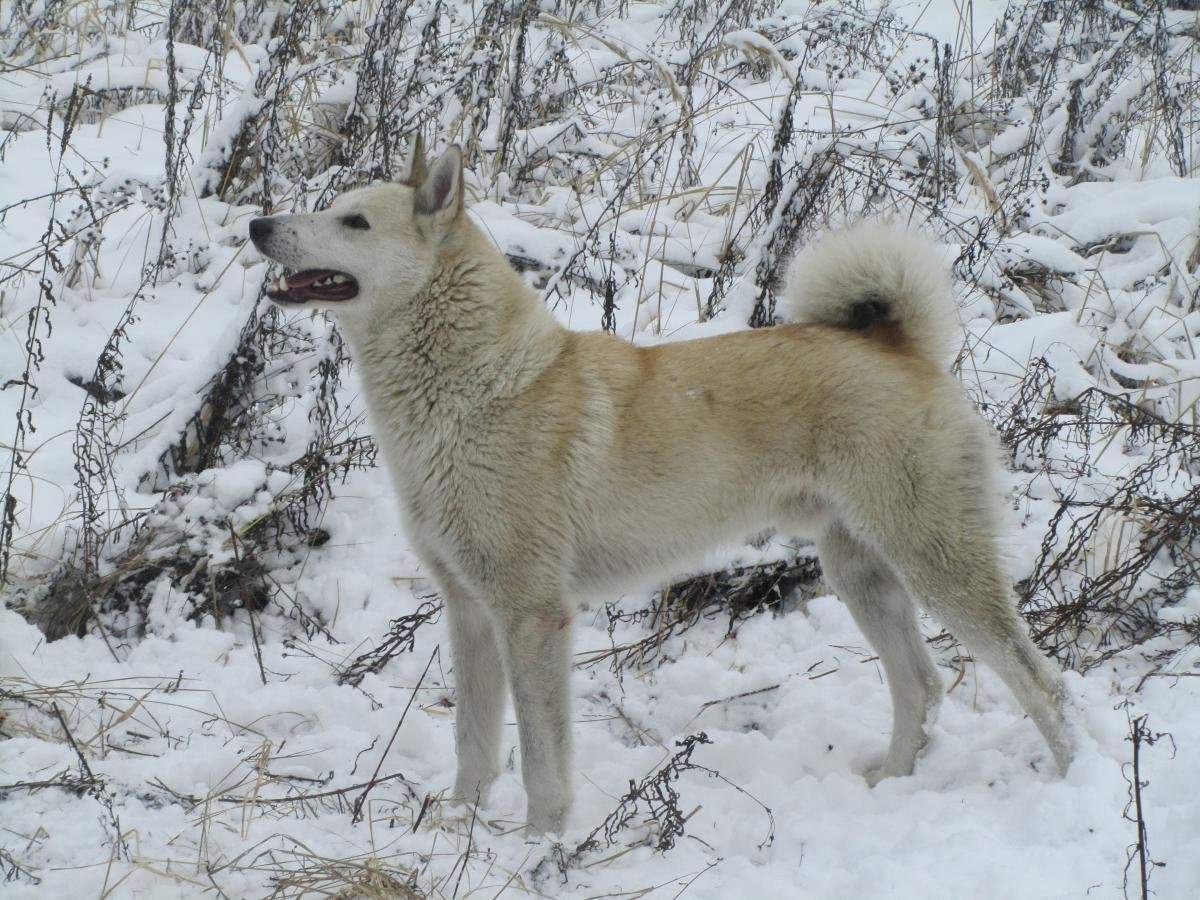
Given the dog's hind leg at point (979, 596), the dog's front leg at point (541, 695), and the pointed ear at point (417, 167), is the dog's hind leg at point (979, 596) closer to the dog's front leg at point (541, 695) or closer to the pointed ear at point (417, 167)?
the dog's front leg at point (541, 695)

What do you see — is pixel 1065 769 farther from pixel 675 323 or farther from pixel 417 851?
pixel 675 323

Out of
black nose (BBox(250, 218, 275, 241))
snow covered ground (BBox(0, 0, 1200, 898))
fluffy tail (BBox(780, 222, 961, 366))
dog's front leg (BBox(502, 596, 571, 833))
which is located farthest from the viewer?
fluffy tail (BBox(780, 222, 961, 366))

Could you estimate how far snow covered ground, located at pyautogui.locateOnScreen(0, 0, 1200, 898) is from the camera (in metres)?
2.82

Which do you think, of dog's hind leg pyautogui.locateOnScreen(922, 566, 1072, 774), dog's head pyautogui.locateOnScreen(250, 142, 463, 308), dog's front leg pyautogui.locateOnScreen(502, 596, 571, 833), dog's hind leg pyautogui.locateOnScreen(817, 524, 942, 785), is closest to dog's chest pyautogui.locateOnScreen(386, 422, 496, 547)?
dog's front leg pyautogui.locateOnScreen(502, 596, 571, 833)

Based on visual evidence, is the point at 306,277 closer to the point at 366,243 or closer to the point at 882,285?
the point at 366,243

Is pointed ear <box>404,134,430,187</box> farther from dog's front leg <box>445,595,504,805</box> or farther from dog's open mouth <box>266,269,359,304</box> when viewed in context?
dog's front leg <box>445,595,504,805</box>

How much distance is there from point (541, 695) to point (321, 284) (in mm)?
1442

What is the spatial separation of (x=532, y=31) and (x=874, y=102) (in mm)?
2759

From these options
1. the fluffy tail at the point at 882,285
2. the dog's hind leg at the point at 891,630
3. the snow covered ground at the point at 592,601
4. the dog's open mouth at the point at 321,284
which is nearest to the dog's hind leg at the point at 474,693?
the snow covered ground at the point at 592,601

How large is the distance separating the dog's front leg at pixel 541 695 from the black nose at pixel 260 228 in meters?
1.36

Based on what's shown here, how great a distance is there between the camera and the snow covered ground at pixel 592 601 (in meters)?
2.82

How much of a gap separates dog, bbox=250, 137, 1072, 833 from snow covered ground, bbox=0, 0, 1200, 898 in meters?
0.39

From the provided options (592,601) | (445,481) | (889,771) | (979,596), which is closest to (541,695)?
(592,601)

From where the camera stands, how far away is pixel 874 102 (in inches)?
299
